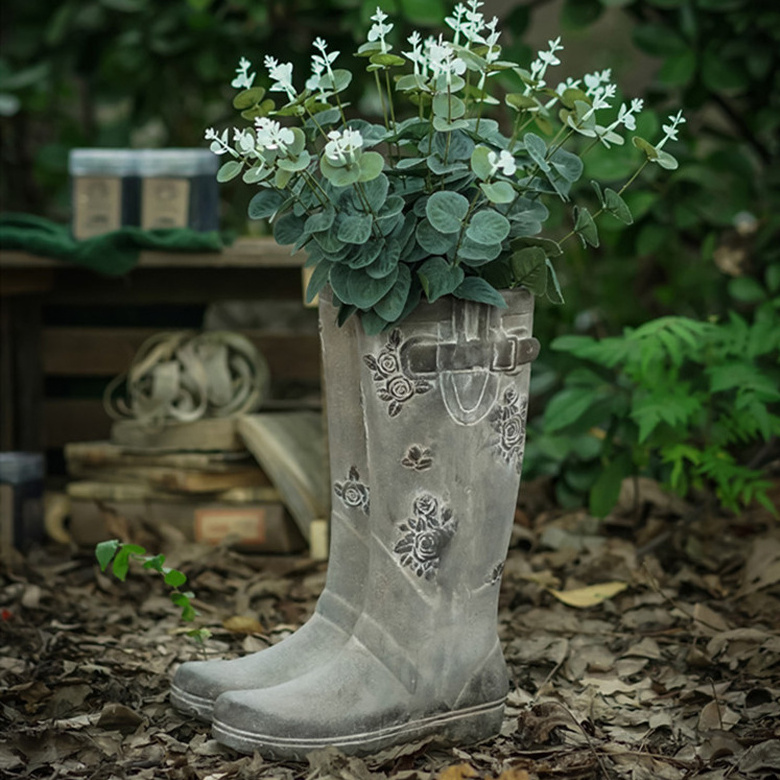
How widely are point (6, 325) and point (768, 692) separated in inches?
82.1

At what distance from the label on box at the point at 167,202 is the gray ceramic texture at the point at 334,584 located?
1.19m

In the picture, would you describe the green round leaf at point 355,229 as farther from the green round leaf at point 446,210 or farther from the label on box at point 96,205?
the label on box at point 96,205

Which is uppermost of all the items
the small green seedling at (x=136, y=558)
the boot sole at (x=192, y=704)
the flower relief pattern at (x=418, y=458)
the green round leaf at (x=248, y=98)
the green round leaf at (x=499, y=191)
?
the green round leaf at (x=248, y=98)

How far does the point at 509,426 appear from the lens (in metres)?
1.63

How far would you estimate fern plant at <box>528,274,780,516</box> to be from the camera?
239 cm

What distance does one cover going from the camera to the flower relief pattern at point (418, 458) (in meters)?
1.58

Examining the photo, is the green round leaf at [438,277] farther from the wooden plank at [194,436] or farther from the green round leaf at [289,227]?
the wooden plank at [194,436]

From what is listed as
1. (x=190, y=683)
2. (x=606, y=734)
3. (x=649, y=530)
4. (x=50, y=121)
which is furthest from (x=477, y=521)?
(x=50, y=121)

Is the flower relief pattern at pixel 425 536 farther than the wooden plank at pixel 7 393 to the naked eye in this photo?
No

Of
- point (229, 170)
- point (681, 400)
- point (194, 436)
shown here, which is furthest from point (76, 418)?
point (229, 170)

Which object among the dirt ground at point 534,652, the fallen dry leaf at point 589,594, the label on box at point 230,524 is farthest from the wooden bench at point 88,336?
the fallen dry leaf at point 589,594

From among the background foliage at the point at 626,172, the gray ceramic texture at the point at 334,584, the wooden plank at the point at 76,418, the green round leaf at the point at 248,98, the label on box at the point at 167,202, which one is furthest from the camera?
the wooden plank at the point at 76,418

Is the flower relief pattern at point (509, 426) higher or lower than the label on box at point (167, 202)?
lower

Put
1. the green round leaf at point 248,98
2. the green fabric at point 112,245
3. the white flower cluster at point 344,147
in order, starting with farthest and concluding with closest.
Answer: the green fabric at point 112,245 < the green round leaf at point 248,98 < the white flower cluster at point 344,147
